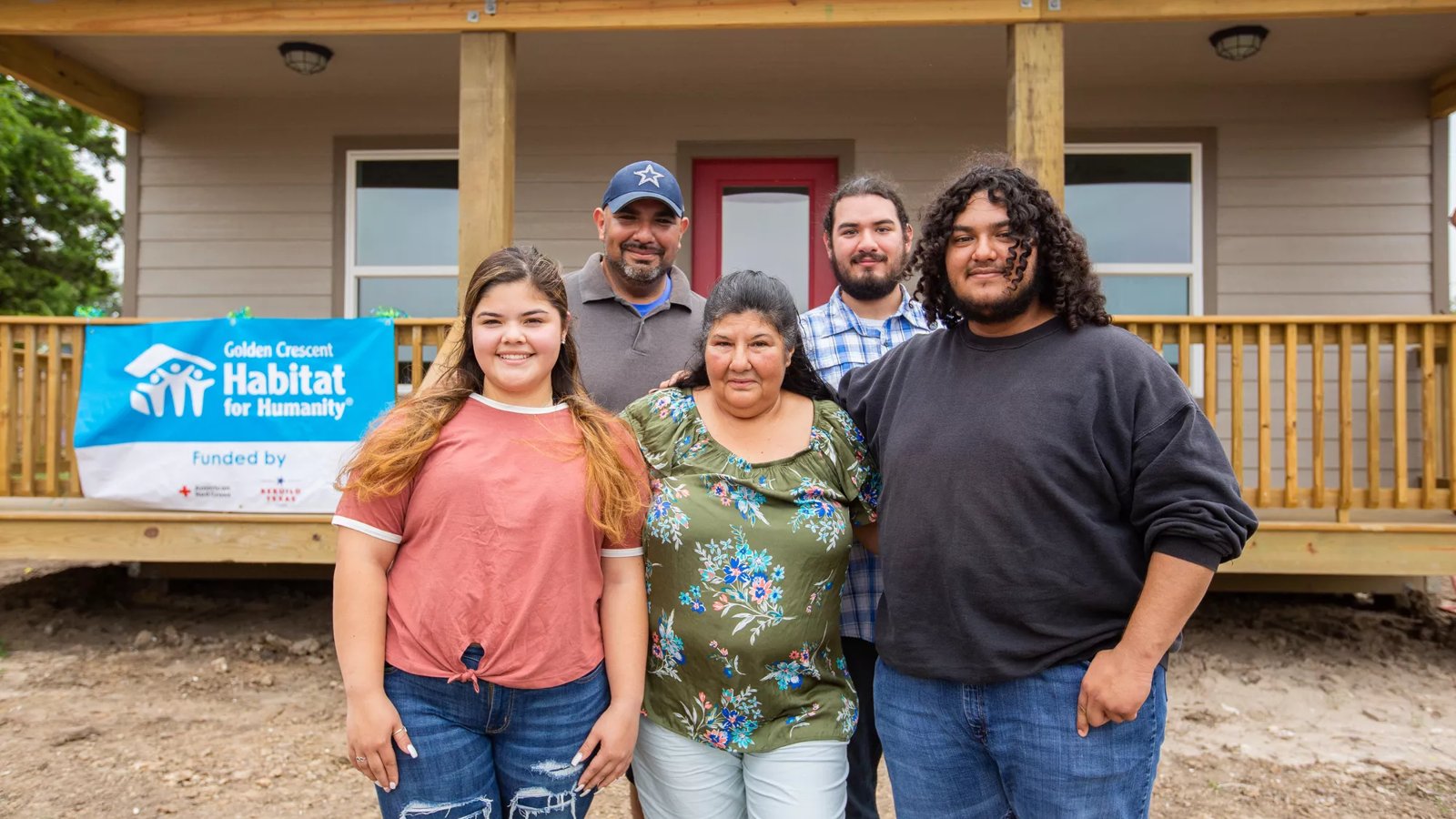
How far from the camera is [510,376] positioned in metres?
1.93

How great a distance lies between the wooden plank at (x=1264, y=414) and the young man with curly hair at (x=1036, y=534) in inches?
140

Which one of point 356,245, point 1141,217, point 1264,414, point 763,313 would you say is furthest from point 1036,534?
point 356,245

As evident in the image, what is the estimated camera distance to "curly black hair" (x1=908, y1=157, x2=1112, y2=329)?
1819 mm

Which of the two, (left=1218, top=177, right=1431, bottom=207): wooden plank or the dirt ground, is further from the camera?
(left=1218, top=177, right=1431, bottom=207): wooden plank

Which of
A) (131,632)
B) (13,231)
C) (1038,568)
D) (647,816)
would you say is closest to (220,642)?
(131,632)

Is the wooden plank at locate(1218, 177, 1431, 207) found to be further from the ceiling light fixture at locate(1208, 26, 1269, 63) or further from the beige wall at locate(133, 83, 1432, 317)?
the ceiling light fixture at locate(1208, 26, 1269, 63)

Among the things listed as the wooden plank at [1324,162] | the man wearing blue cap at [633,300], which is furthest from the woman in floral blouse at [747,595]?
the wooden plank at [1324,162]

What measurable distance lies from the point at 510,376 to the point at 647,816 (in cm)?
99

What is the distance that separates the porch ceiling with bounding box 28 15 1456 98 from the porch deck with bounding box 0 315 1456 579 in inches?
78.3

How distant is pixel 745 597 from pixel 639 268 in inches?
49.9

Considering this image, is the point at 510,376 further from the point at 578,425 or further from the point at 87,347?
the point at 87,347

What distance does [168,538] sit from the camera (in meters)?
5.18

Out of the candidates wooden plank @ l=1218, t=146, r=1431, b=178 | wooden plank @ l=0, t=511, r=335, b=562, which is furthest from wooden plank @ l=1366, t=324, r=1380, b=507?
wooden plank @ l=0, t=511, r=335, b=562

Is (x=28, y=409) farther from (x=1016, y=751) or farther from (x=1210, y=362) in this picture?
(x=1210, y=362)
